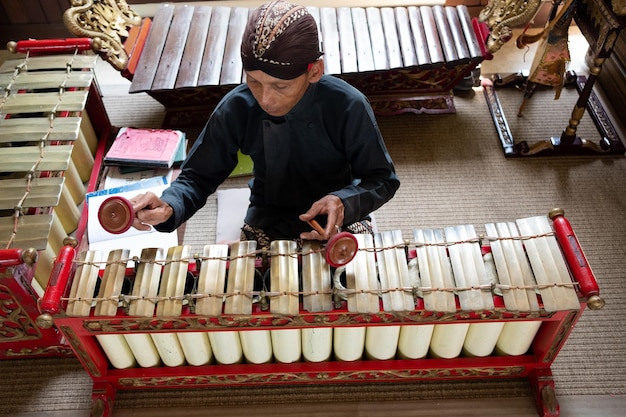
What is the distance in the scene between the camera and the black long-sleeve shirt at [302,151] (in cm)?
151

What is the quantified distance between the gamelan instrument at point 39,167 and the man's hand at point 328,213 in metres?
0.82

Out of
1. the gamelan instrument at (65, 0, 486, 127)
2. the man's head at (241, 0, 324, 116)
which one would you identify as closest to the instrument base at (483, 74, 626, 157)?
the gamelan instrument at (65, 0, 486, 127)

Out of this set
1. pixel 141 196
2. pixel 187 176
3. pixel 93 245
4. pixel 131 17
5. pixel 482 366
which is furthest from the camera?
pixel 131 17

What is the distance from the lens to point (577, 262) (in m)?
1.48

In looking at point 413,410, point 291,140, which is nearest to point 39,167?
point 291,140

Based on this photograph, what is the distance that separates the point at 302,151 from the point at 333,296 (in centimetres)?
43

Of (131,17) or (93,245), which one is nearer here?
(93,245)

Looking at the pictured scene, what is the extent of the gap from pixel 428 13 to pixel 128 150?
1.55 meters

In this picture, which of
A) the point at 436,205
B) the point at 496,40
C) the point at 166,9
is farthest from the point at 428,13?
the point at 166,9

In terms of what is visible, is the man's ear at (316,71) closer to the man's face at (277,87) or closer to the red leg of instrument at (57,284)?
the man's face at (277,87)

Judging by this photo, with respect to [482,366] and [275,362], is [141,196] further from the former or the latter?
[482,366]

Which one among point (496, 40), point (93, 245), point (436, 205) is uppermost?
point (496, 40)

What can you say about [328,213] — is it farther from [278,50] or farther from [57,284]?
[57,284]

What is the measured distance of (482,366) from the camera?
1786mm
